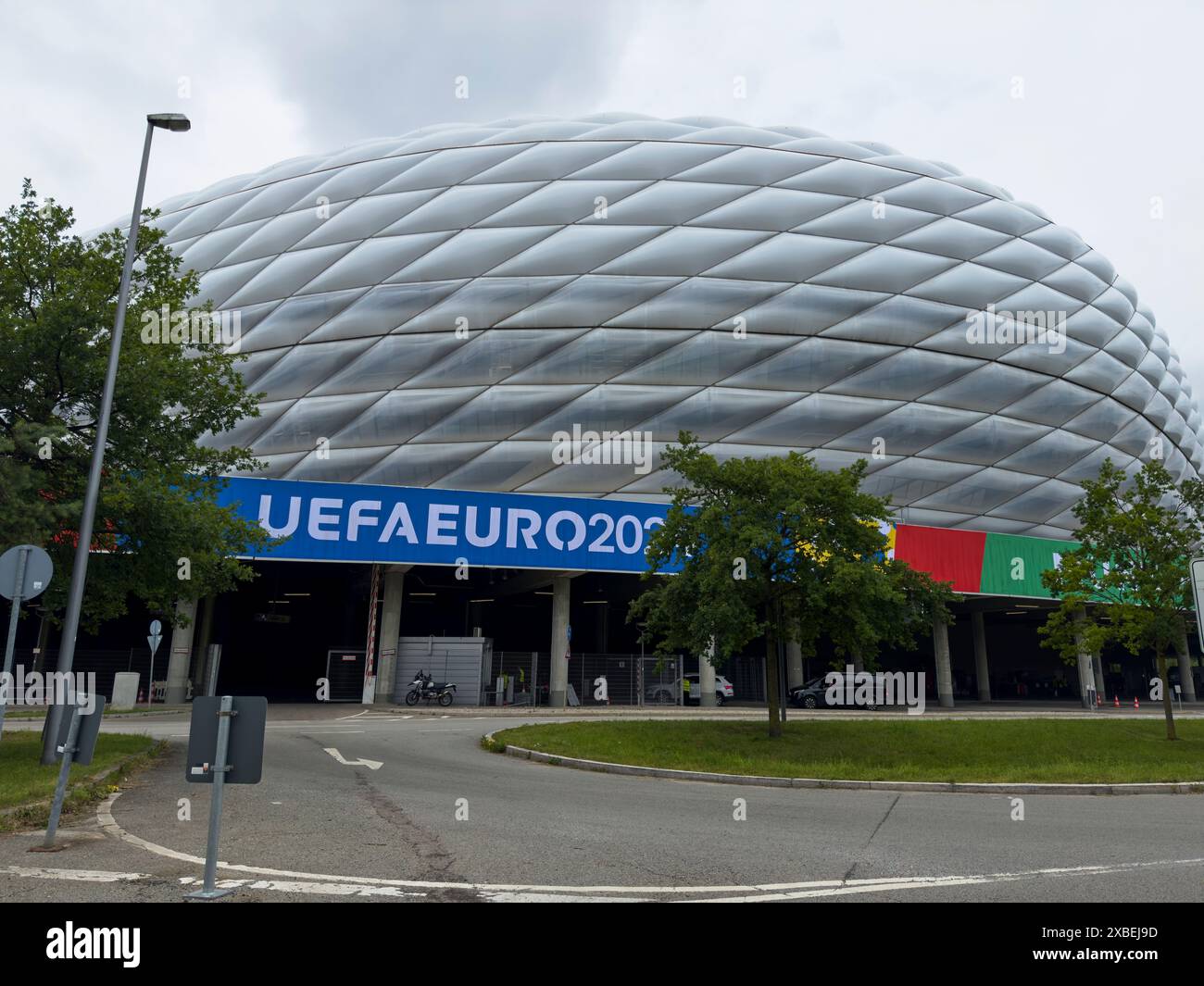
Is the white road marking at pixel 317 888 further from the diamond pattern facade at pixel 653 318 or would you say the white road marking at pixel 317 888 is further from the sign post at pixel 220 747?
the diamond pattern facade at pixel 653 318

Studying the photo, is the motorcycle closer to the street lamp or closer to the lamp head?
the street lamp

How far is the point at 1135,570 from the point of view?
18.4 metres

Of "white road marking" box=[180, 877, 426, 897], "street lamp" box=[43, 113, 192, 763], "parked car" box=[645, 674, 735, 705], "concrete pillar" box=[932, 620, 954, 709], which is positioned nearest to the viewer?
"white road marking" box=[180, 877, 426, 897]

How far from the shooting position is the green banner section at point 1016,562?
98.9ft

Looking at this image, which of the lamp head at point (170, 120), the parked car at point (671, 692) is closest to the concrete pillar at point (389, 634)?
the parked car at point (671, 692)

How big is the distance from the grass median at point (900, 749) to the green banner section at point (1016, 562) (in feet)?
35.6

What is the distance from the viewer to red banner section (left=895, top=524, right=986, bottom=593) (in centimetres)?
2845

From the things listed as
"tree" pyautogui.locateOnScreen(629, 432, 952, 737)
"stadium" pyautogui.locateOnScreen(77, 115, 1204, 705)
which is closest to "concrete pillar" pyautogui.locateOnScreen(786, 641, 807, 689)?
"stadium" pyautogui.locateOnScreen(77, 115, 1204, 705)

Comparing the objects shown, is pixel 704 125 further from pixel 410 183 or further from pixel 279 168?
pixel 279 168

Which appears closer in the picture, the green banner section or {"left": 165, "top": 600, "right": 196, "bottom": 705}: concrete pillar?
{"left": 165, "top": 600, "right": 196, "bottom": 705}: concrete pillar

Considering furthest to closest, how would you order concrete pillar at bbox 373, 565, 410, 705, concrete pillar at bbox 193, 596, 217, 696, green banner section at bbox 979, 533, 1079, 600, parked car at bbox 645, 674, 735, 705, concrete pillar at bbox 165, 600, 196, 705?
1. green banner section at bbox 979, 533, 1079, 600
2. concrete pillar at bbox 193, 596, 217, 696
3. parked car at bbox 645, 674, 735, 705
4. concrete pillar at bbox 165, 600, 196, 705
5. concrete pillar at bbox 373, 565, 410, 705

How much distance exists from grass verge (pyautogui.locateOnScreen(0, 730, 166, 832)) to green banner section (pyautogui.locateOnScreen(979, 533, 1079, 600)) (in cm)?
2662

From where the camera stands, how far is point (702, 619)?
49.6 ft

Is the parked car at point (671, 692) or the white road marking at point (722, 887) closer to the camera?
the white road marking at point (722, 887)
